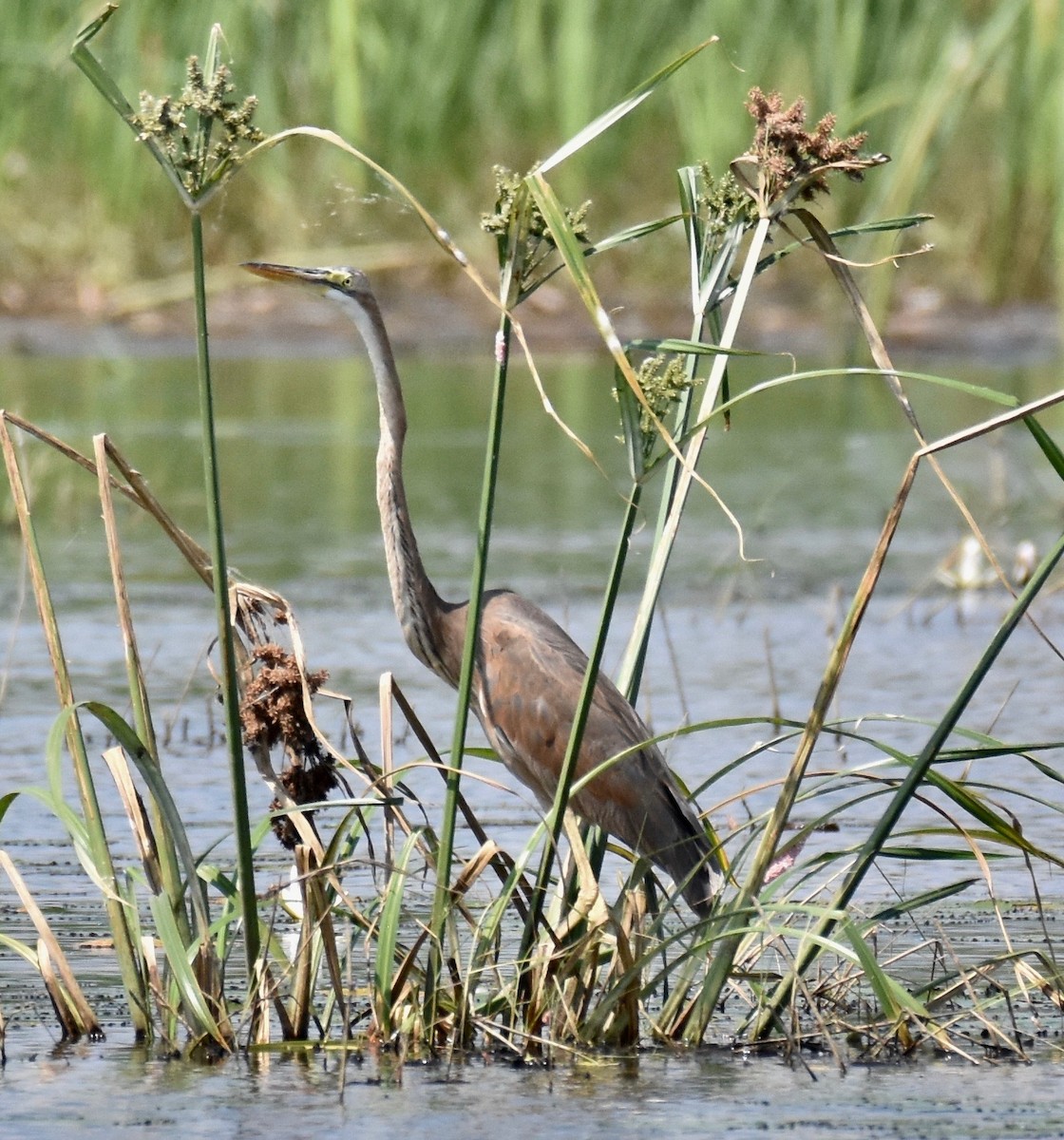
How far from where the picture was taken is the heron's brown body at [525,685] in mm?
3918

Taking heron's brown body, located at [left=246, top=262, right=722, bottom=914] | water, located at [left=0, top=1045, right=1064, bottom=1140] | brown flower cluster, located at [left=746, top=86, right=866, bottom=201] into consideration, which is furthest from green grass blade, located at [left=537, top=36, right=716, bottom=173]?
water, located at [left=0, top=1045, right=1064, bottom=1140]

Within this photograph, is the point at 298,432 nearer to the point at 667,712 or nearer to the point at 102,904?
the point at 667,712

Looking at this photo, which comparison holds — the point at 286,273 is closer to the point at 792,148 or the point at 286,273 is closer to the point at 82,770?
the point at 82,770

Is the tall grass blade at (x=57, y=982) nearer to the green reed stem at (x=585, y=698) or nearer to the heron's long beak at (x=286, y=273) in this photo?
the green reed stem at (x=585, y=698)

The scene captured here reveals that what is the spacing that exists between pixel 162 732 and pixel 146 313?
375 inches

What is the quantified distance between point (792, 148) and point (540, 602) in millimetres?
4508

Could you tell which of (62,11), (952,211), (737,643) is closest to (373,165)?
(737,643)

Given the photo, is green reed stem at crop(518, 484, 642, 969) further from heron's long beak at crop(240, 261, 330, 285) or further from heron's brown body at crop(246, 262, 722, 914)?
heron's long beak at crop(240, 261, 330, 285)

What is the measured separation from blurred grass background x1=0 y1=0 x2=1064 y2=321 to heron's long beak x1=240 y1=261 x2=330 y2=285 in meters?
8.24

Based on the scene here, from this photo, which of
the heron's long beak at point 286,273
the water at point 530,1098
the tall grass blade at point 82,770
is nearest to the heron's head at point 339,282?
the heron's long beak at point 286,273

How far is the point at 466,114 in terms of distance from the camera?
1454cm

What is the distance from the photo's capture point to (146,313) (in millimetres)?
14984

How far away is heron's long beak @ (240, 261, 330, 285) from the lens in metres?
3.75

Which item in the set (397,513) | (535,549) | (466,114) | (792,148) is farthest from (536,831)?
(466,114)
